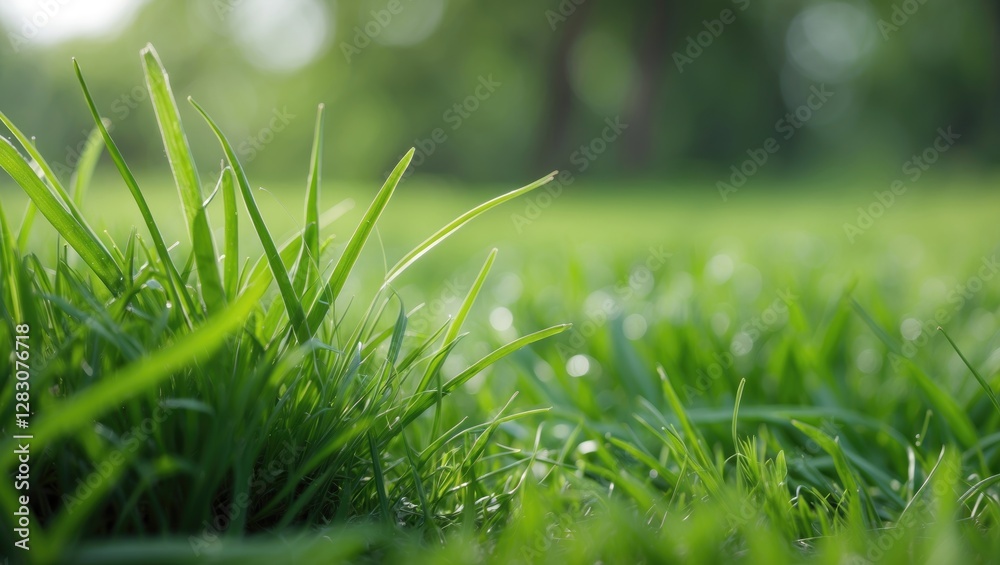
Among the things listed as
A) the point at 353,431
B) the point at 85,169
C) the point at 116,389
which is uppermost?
the point at 85,169

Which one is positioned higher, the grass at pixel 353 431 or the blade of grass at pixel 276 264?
the blade of grass at pixel 276 264

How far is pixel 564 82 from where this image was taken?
57.8ft

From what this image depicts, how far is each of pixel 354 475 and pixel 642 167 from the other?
15519 millimetres

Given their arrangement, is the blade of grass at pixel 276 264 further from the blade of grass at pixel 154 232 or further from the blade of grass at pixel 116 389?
the blade of grass at pixel 116 389

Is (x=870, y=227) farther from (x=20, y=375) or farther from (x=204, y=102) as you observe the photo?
(x=204, y=102)

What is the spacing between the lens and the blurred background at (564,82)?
16.0m

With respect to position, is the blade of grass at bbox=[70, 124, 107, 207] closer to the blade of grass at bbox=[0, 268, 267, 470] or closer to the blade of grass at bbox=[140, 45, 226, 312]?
the blade of grass at bbox=[140, 45, 226, 312]

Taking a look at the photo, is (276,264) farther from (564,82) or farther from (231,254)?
(564,82)

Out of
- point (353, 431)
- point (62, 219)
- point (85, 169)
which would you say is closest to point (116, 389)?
point (353, 431)

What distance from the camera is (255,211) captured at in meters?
0.76

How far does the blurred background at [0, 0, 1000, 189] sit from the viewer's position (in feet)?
52.6

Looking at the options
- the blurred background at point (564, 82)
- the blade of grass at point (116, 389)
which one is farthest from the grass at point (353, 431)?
the blurred background at point (564, 82)

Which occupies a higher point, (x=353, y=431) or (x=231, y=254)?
(x=231, y=254)

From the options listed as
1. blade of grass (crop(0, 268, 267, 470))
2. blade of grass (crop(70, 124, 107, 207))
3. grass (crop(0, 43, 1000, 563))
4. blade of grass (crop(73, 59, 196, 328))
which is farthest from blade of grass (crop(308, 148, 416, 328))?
blade of grass (crop(70, 124, 107, 207))
